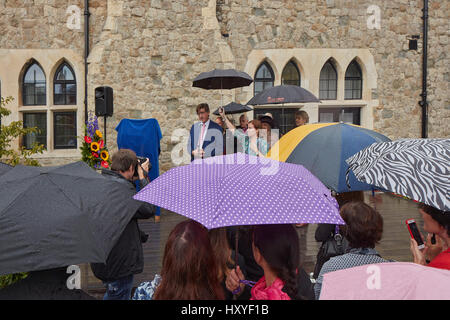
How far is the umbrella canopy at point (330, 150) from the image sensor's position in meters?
3.16

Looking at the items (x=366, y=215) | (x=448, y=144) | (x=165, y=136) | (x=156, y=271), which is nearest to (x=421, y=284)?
(x=366, y=215)

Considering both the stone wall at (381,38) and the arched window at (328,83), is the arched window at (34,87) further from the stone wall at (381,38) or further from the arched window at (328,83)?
the arched window at (328,83)

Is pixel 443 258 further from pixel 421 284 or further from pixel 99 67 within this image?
pixel 99 67

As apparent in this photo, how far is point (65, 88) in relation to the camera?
965 cm

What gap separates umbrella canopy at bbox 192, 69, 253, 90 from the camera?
7.01 meters

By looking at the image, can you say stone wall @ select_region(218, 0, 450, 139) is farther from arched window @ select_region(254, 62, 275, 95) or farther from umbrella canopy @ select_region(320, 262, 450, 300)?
umbrella canopy @ select_region(320, 262, 450, 300)

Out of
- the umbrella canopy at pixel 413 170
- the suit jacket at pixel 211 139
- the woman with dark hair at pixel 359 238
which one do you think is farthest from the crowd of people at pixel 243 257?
the suit jacket at pixel 211 139

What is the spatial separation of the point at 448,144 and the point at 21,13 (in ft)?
31.2

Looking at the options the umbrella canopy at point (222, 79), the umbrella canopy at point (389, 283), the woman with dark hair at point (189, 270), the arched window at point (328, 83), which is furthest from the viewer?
the arched window at point (328, 83)

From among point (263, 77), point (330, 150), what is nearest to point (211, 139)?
point (263, 77)

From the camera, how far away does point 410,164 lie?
7.43ft

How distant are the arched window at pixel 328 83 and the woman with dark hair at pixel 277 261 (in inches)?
349

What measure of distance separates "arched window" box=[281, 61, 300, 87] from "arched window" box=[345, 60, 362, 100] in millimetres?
1381

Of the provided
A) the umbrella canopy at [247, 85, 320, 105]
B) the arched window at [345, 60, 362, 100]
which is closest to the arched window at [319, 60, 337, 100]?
the arched window at [345, 60, 362, 100]
